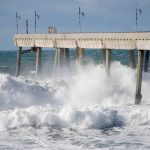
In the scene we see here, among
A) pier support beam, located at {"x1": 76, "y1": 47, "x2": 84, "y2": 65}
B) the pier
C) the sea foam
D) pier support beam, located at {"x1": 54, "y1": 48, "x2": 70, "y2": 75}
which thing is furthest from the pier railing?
the sea foam

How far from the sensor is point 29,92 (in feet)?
88.5

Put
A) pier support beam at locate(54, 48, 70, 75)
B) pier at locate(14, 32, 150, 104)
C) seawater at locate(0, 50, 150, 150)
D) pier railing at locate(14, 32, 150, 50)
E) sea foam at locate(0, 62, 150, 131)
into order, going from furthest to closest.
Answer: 1. pier support beam at locate(54, 48, 70, 75)
2. pier at locate(14, 32, 150, 104)
3. pier railing at locate(14, 32, 150, 50)
4. sea foam at locate(0, 62, 150, 131)
5. seawater at locate(0, 50, 150, 150)

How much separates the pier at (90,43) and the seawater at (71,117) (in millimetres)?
1944

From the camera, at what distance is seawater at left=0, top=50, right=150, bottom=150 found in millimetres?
16641

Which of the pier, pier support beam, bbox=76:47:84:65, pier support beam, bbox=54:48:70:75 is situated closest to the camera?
the pier

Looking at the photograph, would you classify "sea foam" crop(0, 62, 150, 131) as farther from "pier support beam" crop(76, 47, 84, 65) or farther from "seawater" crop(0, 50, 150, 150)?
"pier support beam" crop(76, 47, 84, 65)

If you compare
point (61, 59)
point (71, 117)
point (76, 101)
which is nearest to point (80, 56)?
point (61, 59)

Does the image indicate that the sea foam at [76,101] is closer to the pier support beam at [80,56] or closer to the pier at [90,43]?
the pier support beam at [80,56]

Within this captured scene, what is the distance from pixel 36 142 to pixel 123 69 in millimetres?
18730

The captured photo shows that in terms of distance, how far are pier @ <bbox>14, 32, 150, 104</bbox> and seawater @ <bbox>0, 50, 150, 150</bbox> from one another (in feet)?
6.38

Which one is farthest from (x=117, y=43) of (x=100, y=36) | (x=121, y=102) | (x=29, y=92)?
(x=29, y=92)

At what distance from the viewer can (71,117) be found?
19906 mm

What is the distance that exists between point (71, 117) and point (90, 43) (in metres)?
9.17

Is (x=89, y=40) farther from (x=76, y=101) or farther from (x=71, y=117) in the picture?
Answer: (x=71, y=117)
